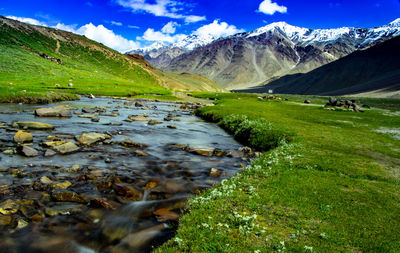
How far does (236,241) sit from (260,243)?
2.61 ft

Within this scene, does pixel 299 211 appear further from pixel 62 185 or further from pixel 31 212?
pixel 62 185

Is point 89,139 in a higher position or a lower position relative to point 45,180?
higher

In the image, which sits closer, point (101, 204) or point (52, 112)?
point (101, 204)

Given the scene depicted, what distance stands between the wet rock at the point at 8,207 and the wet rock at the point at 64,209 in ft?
4.14

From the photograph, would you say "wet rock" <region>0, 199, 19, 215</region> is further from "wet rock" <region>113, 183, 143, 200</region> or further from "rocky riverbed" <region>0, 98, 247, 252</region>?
"wet rock" <region>113, 183, 143, 200</region>

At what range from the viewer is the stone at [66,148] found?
1876cm

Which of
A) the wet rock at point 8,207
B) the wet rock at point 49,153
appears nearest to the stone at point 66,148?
the wet rock at point 49,153

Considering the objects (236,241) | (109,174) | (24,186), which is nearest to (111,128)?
(109,174)

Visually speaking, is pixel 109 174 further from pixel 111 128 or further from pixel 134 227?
pixel 111 128

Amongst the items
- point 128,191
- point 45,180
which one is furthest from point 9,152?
point 128,191

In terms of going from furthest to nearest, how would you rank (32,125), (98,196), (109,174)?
(32,125)
(109,174)
(98,196)

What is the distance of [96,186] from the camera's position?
1360 centimetres

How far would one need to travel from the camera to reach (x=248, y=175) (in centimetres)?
1426

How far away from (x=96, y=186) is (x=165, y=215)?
4.88 meters
